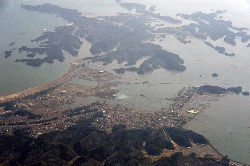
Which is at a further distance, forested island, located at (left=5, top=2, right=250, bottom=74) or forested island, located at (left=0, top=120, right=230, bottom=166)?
forested island, located at (left=5, top=2, right=250, bottom=74)

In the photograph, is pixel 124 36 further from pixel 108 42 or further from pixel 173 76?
pixel 173 76

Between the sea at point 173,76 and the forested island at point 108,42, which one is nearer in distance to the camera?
the sea at point 173,76

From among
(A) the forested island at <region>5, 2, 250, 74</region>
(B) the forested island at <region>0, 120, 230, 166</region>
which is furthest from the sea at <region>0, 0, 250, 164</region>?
(B) the forested island at <region>0, 120, 230, 166</region>

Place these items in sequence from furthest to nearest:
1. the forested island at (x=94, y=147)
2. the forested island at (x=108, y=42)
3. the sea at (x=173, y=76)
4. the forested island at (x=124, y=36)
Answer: the forested island at (x=124, y=36) → the forested island at (x=108, y=42) → the sea at (x=173, y=76) → the forested island at (x=94, y=147)

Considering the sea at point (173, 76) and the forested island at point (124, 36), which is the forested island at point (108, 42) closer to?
the forested island at point (124, 36)

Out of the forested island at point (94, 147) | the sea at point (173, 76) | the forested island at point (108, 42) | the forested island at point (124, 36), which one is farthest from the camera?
the forested island at point (124, 36)

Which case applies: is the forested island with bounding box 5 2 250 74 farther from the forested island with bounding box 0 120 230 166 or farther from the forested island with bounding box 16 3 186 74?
the forested island with bounding box 0 120 230 166

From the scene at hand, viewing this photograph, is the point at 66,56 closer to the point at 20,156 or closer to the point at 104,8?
the point at 20,156

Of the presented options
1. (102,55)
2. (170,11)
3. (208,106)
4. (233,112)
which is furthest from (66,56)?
(170,11)

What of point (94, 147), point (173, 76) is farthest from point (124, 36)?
point (94, 147)

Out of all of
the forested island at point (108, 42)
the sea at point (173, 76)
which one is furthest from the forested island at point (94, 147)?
the forested island at point (108, 42)
